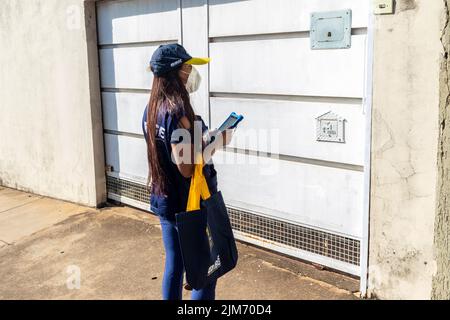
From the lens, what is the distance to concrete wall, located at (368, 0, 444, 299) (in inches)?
118

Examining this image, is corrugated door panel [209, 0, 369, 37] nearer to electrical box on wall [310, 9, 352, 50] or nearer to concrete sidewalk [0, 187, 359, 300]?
electrical box on wall [310, 9, 352, 50]

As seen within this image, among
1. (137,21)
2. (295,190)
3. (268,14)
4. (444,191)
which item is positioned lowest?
(295,190)

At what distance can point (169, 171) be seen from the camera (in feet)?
9.33

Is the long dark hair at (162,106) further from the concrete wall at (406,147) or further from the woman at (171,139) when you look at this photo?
the concrete wall at (406,147)

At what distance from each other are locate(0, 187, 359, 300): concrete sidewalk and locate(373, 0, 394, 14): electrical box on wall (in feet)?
6.37

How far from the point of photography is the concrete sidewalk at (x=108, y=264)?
3.79m

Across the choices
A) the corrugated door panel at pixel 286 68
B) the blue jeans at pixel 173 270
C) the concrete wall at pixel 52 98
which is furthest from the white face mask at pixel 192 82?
the concrete wall at pixel 52 98

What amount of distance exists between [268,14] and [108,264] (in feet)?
8.25

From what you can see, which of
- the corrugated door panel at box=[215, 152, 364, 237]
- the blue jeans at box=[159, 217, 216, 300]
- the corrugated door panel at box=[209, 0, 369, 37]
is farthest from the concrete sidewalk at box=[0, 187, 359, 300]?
the corrugated door panel at box=[209, 0, 369, 37]

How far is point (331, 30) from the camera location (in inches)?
142

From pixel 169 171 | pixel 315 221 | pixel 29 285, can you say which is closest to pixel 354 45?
pixel 315 221

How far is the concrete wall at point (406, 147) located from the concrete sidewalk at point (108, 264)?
0.50 m

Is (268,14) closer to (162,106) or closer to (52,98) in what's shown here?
(162,106)

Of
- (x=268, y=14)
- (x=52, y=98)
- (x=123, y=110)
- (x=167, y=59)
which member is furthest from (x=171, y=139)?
(x=52, y=98)
